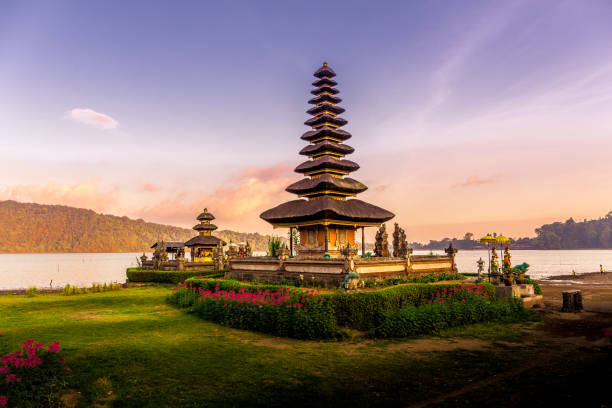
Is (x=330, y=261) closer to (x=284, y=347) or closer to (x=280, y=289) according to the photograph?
(x=280, y=289)

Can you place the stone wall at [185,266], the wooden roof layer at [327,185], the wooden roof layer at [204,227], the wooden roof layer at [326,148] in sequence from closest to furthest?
the wooden roof layer at [327,185], the wooden roof layer at [326,148], the stone wall at [185,266], the wooden roof layer at [204,227]

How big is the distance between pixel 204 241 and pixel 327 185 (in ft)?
104

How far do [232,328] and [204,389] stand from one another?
7.36 metres

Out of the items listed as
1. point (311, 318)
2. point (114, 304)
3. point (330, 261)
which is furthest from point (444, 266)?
point (114, 304)

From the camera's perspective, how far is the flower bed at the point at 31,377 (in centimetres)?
799

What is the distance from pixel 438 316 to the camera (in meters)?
16.0

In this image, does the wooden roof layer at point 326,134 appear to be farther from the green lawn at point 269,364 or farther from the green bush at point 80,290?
the green bush at point 80,290

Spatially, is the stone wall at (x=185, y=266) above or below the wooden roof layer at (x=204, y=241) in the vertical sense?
below

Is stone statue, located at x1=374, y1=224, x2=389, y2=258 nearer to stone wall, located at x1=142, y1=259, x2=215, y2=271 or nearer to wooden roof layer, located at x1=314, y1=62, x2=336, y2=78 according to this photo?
wooden roof layer, located at x1=314, y1=62, x2=336, y2=78

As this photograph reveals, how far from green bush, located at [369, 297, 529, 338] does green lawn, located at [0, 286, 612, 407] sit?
2.19 feet

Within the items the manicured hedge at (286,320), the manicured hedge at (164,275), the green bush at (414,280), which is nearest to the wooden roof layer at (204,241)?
the manicured hedge at (164,275)

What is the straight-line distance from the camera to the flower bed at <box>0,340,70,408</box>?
26.2 feet

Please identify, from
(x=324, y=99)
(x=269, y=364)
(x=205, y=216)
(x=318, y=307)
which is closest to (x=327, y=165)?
(x=324, y=99)

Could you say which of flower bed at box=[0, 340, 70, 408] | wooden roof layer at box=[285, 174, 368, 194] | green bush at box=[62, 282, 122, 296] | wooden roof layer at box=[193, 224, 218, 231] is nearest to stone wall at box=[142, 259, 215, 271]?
green bush at box=[62, 282, 122, 296]
